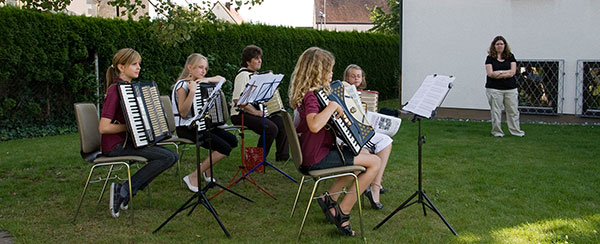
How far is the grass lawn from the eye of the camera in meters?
4.72

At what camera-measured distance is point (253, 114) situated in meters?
7.40

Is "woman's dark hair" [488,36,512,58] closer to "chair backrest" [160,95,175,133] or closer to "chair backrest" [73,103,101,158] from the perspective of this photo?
"chair backrest" [160,95,175,133]

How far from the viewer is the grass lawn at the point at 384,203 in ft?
15.5

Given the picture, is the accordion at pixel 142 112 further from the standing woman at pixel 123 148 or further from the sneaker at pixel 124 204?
the sneaker at pixel 124 204

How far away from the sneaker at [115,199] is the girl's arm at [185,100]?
1.18m

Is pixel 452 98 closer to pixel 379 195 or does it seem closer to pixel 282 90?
pixel 282 90

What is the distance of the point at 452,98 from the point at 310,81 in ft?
31.5

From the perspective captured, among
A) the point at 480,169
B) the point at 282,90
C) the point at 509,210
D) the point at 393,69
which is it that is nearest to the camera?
the point at 509,210

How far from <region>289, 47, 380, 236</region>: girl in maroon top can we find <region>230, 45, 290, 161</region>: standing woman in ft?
6.93

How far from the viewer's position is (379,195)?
579cm

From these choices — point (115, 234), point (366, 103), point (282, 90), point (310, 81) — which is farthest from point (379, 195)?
point (282, 90)

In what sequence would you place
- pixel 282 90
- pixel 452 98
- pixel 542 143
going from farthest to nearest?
1. pixel 282 90
2. pixel 452 98
3. pixel 542 143

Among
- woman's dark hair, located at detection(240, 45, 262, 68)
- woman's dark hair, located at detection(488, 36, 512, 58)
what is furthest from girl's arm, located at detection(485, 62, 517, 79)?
woman's dark hair, located at detection(240, 45, 262, 68)

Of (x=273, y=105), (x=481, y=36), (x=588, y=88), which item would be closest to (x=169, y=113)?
(x=273, y=105)
